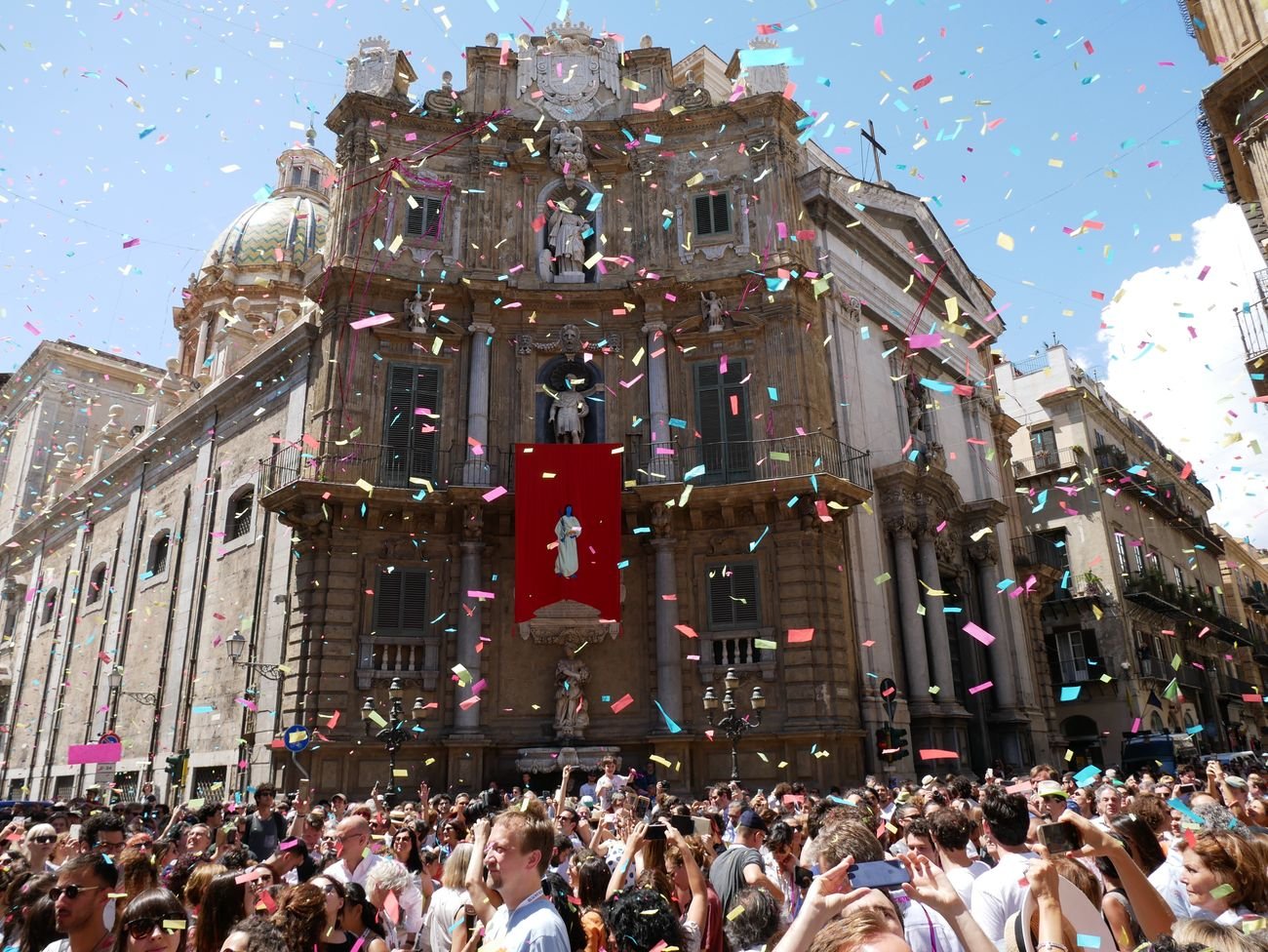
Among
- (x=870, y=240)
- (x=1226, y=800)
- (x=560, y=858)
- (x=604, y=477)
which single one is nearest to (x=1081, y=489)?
(x=870, y=240)

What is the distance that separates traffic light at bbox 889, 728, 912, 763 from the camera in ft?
66.6

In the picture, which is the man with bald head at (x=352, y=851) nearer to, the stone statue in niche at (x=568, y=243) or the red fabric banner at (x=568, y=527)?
the red fabric banner at (x=568, y=527)

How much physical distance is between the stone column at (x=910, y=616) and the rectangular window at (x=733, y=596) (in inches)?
181

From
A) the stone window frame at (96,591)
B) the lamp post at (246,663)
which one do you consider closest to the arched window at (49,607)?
the stone window frame at (96,591)

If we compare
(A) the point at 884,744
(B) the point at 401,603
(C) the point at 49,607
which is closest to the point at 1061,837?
(A) the point at 884,744

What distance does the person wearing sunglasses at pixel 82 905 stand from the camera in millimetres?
4738

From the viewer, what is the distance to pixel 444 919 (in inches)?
235

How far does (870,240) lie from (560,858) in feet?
79.0

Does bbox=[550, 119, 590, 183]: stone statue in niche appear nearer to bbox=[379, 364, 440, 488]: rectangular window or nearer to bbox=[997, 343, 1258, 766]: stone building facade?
bbox=[379, 364, 440, 488]: rectangular window

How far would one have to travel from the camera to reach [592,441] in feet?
78.6

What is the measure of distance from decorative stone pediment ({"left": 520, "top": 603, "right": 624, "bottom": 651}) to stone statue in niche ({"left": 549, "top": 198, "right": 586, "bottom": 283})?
8679 millimetres

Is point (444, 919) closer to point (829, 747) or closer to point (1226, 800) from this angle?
point (1226, 800)

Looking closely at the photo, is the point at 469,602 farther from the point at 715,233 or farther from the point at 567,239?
the point at 715,233

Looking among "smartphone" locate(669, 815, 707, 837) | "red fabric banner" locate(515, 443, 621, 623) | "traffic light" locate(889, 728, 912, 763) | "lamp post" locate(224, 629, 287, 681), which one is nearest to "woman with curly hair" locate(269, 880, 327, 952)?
"smartphone" locate(669, 815, 707, 837)
